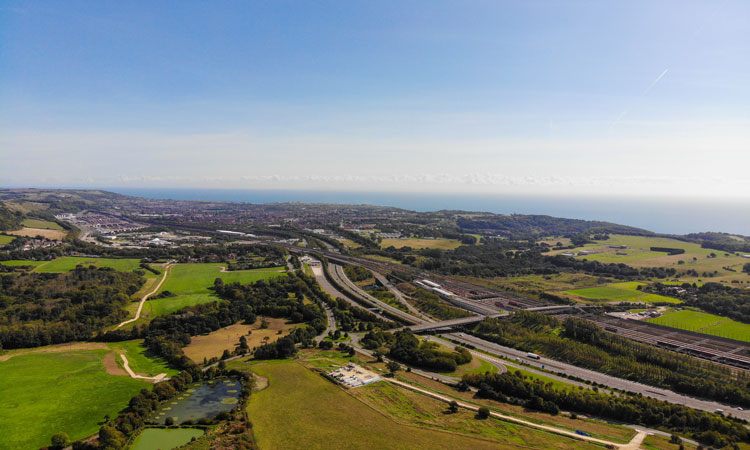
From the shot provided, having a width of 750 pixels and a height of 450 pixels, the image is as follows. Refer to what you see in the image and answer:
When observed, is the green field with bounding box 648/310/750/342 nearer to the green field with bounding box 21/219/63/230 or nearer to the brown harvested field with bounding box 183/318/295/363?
the brown harvested field with bounding box 183/318/295/363

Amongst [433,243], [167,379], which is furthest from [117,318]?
[433,243]

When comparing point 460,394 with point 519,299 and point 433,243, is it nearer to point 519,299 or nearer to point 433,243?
point 519,299

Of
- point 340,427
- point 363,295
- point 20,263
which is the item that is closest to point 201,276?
point 363,295

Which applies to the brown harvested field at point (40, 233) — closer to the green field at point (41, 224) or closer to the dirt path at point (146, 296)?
the green field at point (41, 224)

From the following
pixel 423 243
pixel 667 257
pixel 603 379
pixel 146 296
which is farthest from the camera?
pixel 423 243

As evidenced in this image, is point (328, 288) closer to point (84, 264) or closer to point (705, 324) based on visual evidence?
point (84, 264)

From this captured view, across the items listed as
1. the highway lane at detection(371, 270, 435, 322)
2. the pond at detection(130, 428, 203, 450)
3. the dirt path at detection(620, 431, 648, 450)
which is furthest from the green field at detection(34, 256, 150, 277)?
the dirt path at detection(620, 431, 648, 450)

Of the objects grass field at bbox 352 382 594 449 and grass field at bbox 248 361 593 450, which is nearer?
grass field at bbox 248 361 593 450
